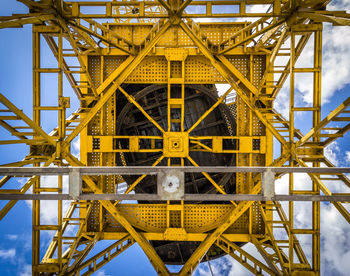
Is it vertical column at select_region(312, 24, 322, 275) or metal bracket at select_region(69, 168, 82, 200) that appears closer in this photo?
metal bracket at select_region(69, 168, 82, 200)

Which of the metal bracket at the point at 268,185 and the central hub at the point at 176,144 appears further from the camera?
the central hub at the point at 176,144

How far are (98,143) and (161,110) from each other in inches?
90.3

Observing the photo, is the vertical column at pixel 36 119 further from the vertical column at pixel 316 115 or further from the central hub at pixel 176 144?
the vertical column at pixel 316 115

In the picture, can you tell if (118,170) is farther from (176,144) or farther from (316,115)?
(316,115)

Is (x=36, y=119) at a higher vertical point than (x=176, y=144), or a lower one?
higher

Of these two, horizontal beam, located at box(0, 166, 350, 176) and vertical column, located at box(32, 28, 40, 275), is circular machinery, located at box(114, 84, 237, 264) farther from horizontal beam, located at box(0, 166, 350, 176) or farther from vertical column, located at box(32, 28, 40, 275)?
Result: horizontal beam, located at box(0, 166, 350, 176)

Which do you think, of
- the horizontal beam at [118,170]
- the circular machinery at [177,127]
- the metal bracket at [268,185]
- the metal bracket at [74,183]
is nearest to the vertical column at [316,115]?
the circular machinery at [177,127]

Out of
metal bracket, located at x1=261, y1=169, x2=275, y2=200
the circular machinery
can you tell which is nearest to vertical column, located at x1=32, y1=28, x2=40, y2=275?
the circular machinery

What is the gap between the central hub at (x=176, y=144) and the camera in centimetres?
634

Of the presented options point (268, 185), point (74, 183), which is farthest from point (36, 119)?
point (268, 185)

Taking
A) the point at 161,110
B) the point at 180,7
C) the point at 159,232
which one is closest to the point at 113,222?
the point at 159,232

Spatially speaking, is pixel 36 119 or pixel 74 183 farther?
pixel 36 119

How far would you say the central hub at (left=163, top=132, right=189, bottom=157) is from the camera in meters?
6.34

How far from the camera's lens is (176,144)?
6.36 m
